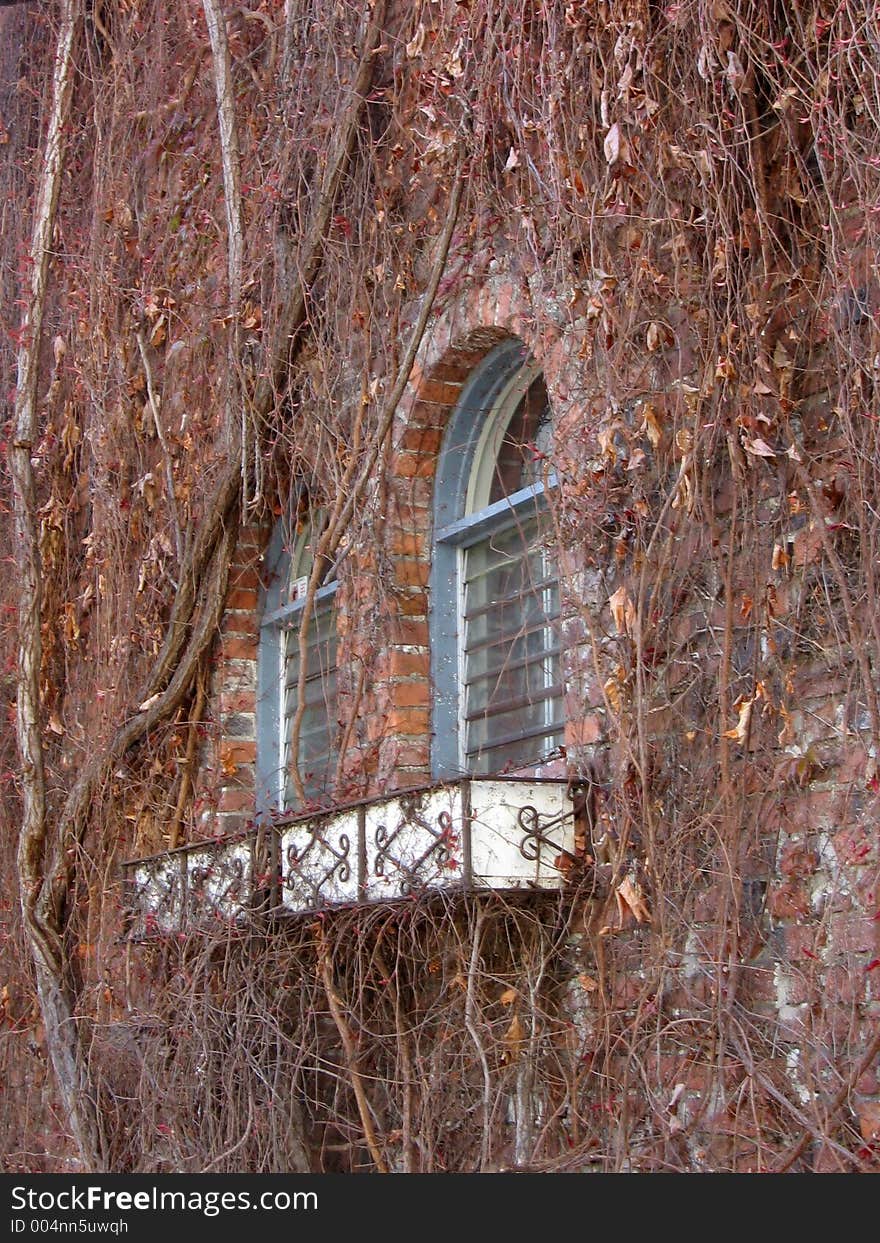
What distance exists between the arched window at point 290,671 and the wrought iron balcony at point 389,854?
0.55 metres

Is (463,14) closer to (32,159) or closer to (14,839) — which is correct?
(32,159)

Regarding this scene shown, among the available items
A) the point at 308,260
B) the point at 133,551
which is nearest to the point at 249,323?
the point at 308,260

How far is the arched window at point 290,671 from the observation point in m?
5.73

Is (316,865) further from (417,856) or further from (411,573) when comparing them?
(411,573)

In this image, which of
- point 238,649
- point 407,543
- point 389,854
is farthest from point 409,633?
point 238,649

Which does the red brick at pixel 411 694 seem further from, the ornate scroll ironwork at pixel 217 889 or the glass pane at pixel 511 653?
the ornate scroll ironwork at pixel 217 889

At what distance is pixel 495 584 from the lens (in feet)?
16.6

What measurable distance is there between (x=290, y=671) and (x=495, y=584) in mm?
1310

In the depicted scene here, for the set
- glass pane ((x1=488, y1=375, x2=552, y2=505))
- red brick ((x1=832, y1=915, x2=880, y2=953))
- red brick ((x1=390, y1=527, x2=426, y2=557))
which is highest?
glass pane ((x1=488, y1=375, x2=552, y2=505))

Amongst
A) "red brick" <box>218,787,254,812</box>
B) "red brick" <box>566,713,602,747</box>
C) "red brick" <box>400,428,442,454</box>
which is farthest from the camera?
"red brick" <box>218,787,254,812</box>

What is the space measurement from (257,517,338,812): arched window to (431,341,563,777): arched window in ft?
1.90

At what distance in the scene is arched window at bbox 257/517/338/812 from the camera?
573cm

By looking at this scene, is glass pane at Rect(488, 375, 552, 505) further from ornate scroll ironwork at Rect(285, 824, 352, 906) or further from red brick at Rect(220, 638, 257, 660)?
red brick at Rect(220, 638, 257, 660)

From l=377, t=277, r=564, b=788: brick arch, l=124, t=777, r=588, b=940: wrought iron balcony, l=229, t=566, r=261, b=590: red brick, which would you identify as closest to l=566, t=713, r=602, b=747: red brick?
l=124, t=777, r=588, b=940: wrought iron balcony
